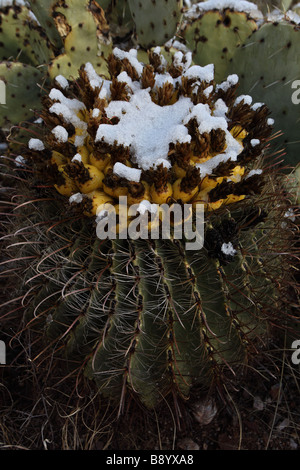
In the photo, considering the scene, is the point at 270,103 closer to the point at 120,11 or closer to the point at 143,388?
the point at 120,11

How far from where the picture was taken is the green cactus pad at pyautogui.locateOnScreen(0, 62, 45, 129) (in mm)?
2398

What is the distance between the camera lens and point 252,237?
5.64 ft

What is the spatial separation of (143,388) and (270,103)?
163cm

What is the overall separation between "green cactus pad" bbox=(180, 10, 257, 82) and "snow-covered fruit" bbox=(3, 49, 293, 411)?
71cm

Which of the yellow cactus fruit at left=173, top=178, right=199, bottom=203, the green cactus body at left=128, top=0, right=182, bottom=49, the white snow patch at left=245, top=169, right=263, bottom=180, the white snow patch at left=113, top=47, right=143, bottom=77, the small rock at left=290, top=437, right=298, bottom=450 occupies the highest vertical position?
the green cactus body at left=128, top=0, right=182, bottom=49

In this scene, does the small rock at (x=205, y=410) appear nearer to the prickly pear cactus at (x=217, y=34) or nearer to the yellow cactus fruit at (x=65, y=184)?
the yellow cactus fruit at (x=65, y=184)

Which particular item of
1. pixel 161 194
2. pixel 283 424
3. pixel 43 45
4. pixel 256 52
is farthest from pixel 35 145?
pixel 283 424

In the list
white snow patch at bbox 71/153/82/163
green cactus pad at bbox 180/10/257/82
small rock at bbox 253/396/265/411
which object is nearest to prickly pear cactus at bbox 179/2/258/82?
green cactus pad at bbox 180/10/257/82

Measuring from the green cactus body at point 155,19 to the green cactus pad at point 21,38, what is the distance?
1.92 ft

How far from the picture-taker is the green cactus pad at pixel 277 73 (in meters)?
2.14

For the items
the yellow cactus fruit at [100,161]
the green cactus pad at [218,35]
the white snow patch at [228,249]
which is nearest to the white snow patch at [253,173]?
the white snow patch at [228,249]

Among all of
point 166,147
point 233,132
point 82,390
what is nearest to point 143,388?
point 82,390

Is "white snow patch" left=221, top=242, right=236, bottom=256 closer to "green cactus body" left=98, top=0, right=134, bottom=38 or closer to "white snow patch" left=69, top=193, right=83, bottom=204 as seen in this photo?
"white snow patch" left=69, top=193, right=83, bottom=204
